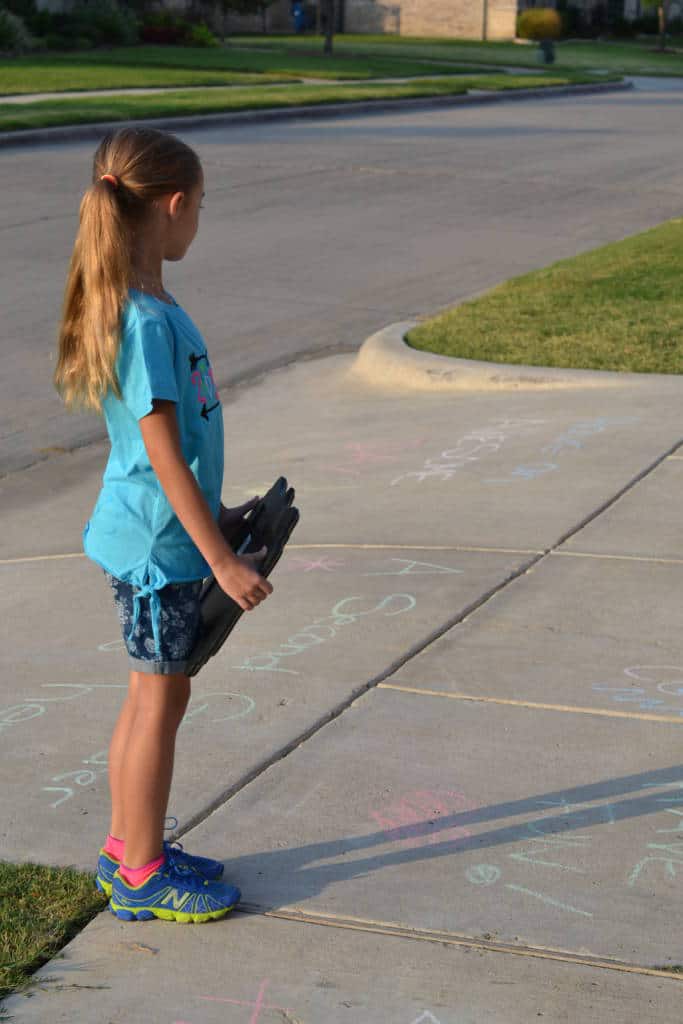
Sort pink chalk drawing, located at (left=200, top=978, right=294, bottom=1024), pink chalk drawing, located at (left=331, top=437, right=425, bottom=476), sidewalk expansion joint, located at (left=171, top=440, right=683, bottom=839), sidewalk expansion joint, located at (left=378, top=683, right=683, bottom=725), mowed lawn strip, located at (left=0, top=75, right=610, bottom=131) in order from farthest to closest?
mowed lawn strip, located at (left=0, top=75, right=610, bottom=131), pink chalk drawing, located at (left=331, top=437, right=425, bottom=476), sidewalk expansion joint, located at (left=378, top=683, right=683, bottom=725), sidewalk expansion joint, located at (left=171, top=440, right=683, bottom=839), pink chalk drawing, located at (left=200, top=978, right=294, bottom=1024)

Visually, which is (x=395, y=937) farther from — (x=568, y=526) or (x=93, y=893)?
(x=568, y=526)

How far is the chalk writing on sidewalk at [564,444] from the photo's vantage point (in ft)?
21.8

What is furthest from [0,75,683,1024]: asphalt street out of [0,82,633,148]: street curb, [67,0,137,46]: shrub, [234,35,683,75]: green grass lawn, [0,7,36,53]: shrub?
[234,35,683,75]: green grass lawn

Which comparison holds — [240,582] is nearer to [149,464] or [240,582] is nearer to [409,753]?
[149,464]

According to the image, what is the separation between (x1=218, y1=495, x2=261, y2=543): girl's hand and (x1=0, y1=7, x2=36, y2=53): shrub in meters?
42.2

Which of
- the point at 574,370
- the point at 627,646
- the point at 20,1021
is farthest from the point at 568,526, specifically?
the point at 20,1021

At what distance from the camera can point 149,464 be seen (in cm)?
304

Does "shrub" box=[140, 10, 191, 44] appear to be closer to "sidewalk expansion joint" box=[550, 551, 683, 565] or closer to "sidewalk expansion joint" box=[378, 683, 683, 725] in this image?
"sidewalk expansion joint" box=[550, 551, 683, 565]

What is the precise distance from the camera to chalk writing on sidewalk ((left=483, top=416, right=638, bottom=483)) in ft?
21.8

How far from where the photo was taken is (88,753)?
402 centimetres

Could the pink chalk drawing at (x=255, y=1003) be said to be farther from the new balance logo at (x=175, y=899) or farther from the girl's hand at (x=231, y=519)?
the girl's hand at (x=231, y=519)

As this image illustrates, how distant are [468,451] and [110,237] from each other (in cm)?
432

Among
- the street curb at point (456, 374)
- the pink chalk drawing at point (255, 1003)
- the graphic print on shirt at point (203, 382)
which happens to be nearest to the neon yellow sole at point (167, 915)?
the pink chalk drawing at point (255, 1003)

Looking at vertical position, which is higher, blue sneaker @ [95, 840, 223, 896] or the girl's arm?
the girl's arm
